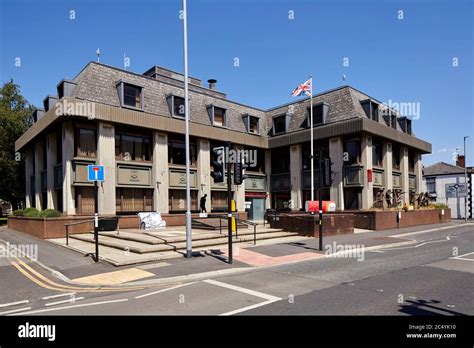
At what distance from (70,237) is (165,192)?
8005 millimetres

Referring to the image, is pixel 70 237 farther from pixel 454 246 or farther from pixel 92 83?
pixel 454 246

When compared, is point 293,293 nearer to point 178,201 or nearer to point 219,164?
point 219,164

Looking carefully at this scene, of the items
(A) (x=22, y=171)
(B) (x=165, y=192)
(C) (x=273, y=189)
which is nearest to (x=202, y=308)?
(B) (x=165, y=192)

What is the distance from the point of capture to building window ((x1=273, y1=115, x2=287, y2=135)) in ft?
114

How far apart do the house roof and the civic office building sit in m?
12.9

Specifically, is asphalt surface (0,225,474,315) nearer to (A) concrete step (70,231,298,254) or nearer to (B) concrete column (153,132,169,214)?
(A) concrete step (70,231,298,254)

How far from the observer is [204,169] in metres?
29.2

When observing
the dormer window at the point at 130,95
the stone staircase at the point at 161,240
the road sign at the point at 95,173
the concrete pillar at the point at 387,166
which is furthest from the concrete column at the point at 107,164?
the concrete pillar at the point at 387,166

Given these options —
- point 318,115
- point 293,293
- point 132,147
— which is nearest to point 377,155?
point 318,115

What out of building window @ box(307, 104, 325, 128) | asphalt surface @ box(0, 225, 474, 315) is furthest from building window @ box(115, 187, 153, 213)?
building window @ box(307, 104, 325, 128)

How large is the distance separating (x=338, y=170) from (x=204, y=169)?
11330 mm

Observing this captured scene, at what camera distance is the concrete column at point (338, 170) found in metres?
29.7

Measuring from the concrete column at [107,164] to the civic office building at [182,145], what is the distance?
2.6 inches
